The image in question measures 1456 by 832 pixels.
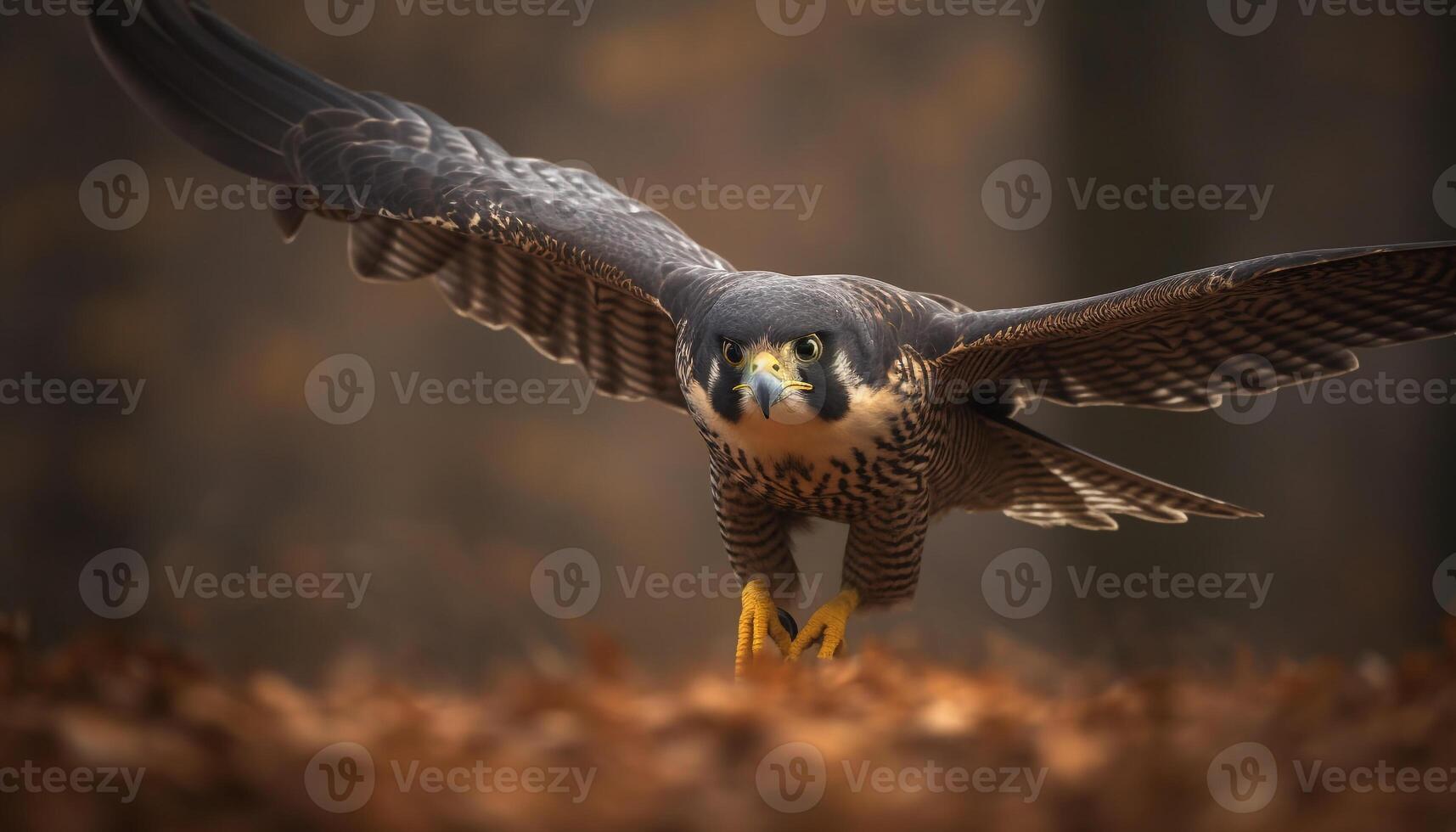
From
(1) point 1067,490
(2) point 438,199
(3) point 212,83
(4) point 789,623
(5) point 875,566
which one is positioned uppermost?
(3) point 212,83

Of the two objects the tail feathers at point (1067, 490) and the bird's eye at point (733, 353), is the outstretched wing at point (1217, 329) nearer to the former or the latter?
the tail feathers at point (1067, 490)

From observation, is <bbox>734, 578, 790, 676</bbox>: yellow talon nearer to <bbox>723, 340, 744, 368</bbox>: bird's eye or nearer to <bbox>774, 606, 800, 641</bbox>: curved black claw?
<bbox>774, 606, 800, 641</bbox>: curved black claw

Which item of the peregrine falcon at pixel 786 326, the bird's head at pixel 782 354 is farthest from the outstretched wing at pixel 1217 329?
the bird's head at pixel 782 354

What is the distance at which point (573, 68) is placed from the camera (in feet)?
12.4

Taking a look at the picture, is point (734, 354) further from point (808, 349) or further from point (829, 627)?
point (829, 627)

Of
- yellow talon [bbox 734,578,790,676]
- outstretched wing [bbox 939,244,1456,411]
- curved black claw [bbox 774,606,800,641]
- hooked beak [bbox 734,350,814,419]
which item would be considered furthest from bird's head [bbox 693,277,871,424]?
curved black claw [bbox 774,606,800,641]

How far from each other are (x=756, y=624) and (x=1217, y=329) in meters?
1.11

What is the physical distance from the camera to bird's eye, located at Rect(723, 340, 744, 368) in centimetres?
177

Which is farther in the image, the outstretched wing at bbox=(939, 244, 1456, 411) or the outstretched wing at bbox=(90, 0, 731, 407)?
the outstretched wing at bbox=(90, 0, 731, 407)

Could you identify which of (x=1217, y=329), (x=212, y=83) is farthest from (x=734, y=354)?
(x=212, y=83)

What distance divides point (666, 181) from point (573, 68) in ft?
1.76

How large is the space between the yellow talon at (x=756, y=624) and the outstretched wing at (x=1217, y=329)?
645 mm

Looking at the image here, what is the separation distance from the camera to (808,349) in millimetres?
1774

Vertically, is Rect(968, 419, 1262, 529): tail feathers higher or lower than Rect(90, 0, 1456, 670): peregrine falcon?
lower
